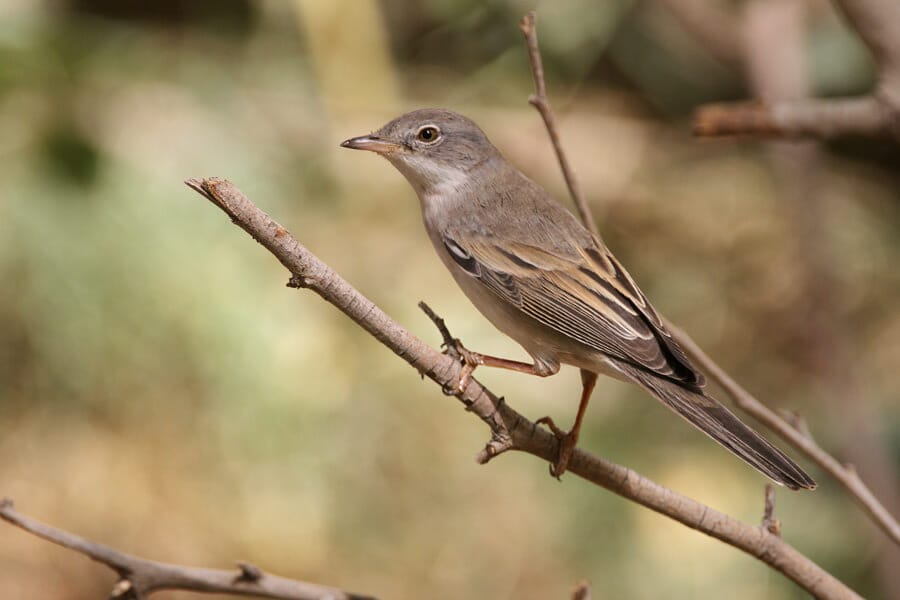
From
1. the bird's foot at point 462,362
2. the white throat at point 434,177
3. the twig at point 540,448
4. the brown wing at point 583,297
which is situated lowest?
the twig at point 540,448

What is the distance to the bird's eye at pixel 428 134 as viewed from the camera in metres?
3.53

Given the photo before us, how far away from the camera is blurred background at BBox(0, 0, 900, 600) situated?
4.86 m

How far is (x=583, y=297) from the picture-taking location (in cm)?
317

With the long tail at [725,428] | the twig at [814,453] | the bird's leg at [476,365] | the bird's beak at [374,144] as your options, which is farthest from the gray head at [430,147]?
the twig at [814,453]

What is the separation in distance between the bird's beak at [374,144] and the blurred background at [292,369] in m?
1.75

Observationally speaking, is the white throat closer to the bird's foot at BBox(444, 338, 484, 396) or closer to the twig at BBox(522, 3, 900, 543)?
the twig at BBox(522, 3, 900, 543)

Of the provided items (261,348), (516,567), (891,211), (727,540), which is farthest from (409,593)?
(891,211)

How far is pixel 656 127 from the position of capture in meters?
6.68

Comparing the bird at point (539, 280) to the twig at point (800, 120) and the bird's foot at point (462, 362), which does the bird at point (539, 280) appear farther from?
the twig at point (800, 120)

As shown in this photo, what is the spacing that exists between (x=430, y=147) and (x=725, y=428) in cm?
144

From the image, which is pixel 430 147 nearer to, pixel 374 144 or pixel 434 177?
pixel 434 177

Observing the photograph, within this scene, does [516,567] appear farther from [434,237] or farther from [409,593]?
[434,237]

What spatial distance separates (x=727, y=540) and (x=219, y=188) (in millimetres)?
1465

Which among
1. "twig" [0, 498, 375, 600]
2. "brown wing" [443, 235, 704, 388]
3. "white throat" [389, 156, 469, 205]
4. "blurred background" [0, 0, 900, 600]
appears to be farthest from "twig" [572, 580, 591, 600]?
"blurred background" [0, 0, 900, 600]
